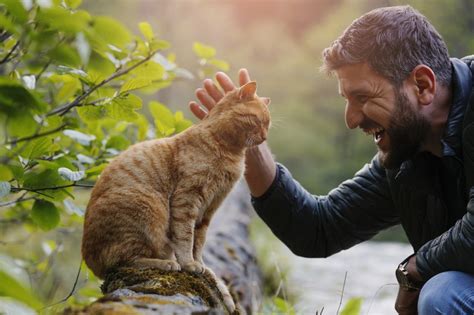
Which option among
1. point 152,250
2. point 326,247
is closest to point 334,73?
point 326,247

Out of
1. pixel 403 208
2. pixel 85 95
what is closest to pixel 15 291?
pixel 85 95

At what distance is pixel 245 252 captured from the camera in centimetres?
296

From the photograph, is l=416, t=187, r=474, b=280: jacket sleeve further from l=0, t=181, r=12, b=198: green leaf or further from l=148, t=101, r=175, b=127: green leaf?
l=0, t=181, r=12, b=198: green leaf

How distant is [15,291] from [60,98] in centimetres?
112

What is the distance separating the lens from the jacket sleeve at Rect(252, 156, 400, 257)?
175 centimetres

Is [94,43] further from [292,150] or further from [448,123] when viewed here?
[292,150]

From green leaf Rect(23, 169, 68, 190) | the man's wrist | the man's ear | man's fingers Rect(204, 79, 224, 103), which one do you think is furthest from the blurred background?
green leaf Rect(23, 169, 68, 190)

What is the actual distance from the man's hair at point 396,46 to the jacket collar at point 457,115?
4 centimetres

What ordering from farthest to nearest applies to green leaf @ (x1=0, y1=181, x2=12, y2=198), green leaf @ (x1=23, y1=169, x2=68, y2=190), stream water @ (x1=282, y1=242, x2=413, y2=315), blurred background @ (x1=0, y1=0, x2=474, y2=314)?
blurred background @ (x1=0, y1=0, x2=474, y2=314)
stream water @ (x1=282, y1=242, x2=413, y2=315)
green leaf @ (x1=23, y1=169, x2=68, y2=190)
green leaf @ (x1=0, y1=181, x2=12, y2=198)

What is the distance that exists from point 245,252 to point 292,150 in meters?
5.76

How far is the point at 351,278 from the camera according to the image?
411 cm

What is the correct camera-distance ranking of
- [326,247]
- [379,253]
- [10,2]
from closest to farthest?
[10,2] → [326,247] → [379,253]

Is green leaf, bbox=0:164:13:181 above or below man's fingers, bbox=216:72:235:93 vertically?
above

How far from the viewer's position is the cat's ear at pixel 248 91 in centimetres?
143
